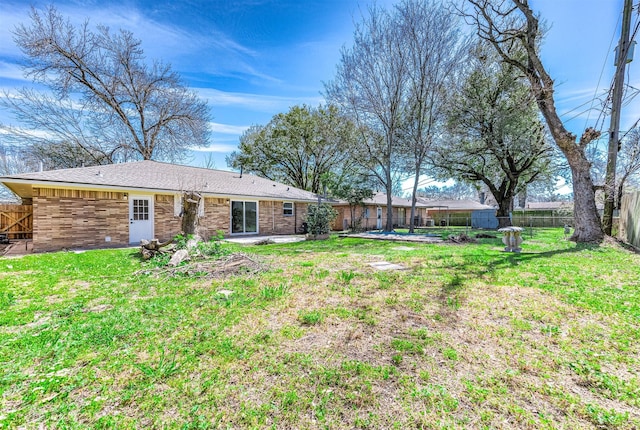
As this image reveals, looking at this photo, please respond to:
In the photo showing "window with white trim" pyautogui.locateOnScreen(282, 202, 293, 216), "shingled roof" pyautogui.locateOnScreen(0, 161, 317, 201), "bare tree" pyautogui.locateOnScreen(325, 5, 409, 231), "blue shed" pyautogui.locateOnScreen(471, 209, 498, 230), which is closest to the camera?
"shingled roof" pyautogui.locateOnScreen(0, 161, 317, 201)

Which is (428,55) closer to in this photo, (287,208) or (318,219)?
(318,219)

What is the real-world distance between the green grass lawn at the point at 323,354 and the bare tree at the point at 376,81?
41.6 feet

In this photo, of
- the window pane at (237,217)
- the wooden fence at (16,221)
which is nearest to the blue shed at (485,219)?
the window pane at (237,217)

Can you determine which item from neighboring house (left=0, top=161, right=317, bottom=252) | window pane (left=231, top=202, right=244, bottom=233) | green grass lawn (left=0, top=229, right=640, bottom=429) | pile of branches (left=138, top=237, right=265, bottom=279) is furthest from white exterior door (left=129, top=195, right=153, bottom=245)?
green grass lawn (left=0, top=229, right=640, bottom=429)

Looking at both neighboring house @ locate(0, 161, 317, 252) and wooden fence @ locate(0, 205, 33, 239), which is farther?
wooden fence @ locate(0, 205, 33, 239)

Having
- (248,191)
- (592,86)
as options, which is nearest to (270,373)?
(248,191)

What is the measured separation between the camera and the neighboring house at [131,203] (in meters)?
8.72

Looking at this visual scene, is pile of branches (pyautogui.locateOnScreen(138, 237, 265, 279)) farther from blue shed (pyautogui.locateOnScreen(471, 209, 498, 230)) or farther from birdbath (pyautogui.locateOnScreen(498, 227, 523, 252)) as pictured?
blue shed (pyautogui.locateOnScreen(471, 209, 498, 230))

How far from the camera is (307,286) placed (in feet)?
14.9

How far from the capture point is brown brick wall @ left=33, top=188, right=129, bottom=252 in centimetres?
861

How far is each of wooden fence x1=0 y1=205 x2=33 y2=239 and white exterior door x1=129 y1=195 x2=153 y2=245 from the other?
6548 mm

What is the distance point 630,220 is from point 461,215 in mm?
22702

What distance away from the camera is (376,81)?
15016 millimetres

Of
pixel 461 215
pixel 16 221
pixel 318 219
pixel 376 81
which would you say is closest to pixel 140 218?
pixel 318 219
